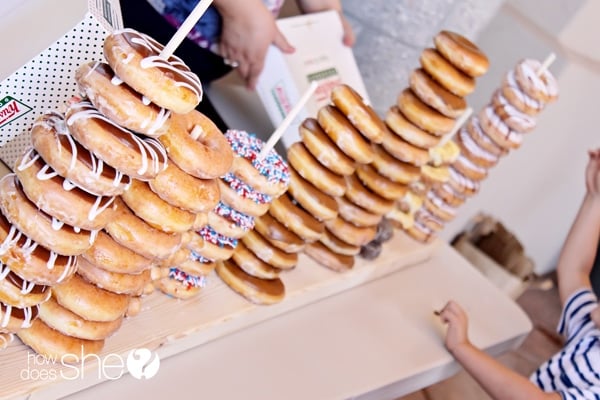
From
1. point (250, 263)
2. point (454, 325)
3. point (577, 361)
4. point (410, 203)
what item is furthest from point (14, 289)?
point (577, 361)

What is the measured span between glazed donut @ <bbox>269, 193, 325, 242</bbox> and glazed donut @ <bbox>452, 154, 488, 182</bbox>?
1.94ft

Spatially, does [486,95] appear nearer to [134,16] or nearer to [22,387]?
[134,16]

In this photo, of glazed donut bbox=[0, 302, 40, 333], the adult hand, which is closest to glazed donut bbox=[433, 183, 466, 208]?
the adult hand

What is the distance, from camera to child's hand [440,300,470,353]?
1449 millimetres

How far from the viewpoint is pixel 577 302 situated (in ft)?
5.55

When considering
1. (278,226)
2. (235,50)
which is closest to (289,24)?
(235,50)

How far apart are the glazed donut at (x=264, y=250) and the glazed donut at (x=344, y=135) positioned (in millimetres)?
231

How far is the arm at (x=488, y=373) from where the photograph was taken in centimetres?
141

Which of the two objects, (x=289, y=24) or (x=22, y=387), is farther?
(x=289, y=24)

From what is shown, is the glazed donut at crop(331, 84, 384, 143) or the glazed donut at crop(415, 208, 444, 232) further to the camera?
the glazed donut at crop(415, 208, 444, 232)

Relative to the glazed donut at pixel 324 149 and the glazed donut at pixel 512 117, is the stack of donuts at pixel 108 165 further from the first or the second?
the glazed donut at pixel 512 117

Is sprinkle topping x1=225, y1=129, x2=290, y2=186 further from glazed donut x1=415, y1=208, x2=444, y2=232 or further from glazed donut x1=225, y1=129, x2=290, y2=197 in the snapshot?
glazed donut x1=415, y1=208, x2=444, y2=232

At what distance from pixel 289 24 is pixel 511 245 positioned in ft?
6.16

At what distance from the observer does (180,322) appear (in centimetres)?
113
